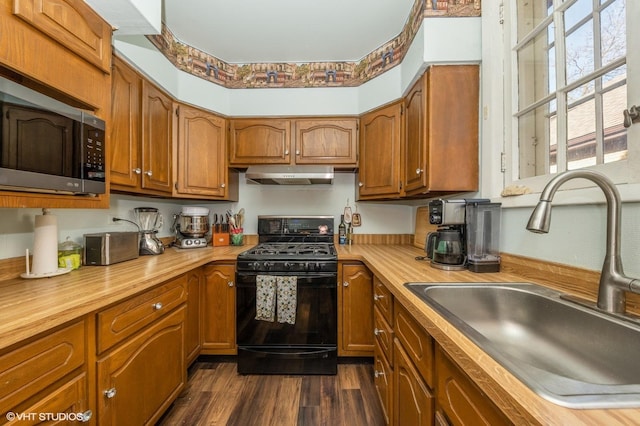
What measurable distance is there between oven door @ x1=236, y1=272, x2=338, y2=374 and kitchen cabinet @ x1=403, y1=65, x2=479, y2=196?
3.36 ft

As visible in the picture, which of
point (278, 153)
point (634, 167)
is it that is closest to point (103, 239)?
point (278, 153)

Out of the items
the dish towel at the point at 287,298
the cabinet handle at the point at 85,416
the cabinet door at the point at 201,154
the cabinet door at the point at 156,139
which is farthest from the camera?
the cabinet door at the point at 201,154

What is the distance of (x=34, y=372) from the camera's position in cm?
79

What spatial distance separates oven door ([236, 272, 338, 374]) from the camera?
1.93m

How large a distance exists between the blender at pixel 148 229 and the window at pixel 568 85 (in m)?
2.39

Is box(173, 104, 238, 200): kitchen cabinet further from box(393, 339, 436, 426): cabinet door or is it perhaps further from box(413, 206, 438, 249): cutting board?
box(393, 339, 436, 426): cabinet door

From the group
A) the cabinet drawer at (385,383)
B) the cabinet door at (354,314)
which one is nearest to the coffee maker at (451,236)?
the cabinet drawer at (385,383)

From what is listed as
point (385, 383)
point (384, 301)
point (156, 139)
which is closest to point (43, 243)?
point (156, 139)

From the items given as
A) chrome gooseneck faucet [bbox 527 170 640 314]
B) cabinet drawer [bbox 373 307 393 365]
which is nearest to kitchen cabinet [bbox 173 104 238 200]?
cabinet drawer [bbox 373 307 393 365]

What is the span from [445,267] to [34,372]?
1.65 m

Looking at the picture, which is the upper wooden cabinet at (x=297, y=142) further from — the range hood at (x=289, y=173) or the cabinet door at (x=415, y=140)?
the cabinet door at (x=415, y=140)

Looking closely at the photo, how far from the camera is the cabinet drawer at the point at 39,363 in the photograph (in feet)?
2.36

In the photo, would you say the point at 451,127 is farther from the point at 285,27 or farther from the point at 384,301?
the point at 285,27

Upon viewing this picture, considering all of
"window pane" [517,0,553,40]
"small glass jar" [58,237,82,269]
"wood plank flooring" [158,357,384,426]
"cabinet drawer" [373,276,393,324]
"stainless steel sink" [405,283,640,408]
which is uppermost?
"window pane" [517,0,553,40]
